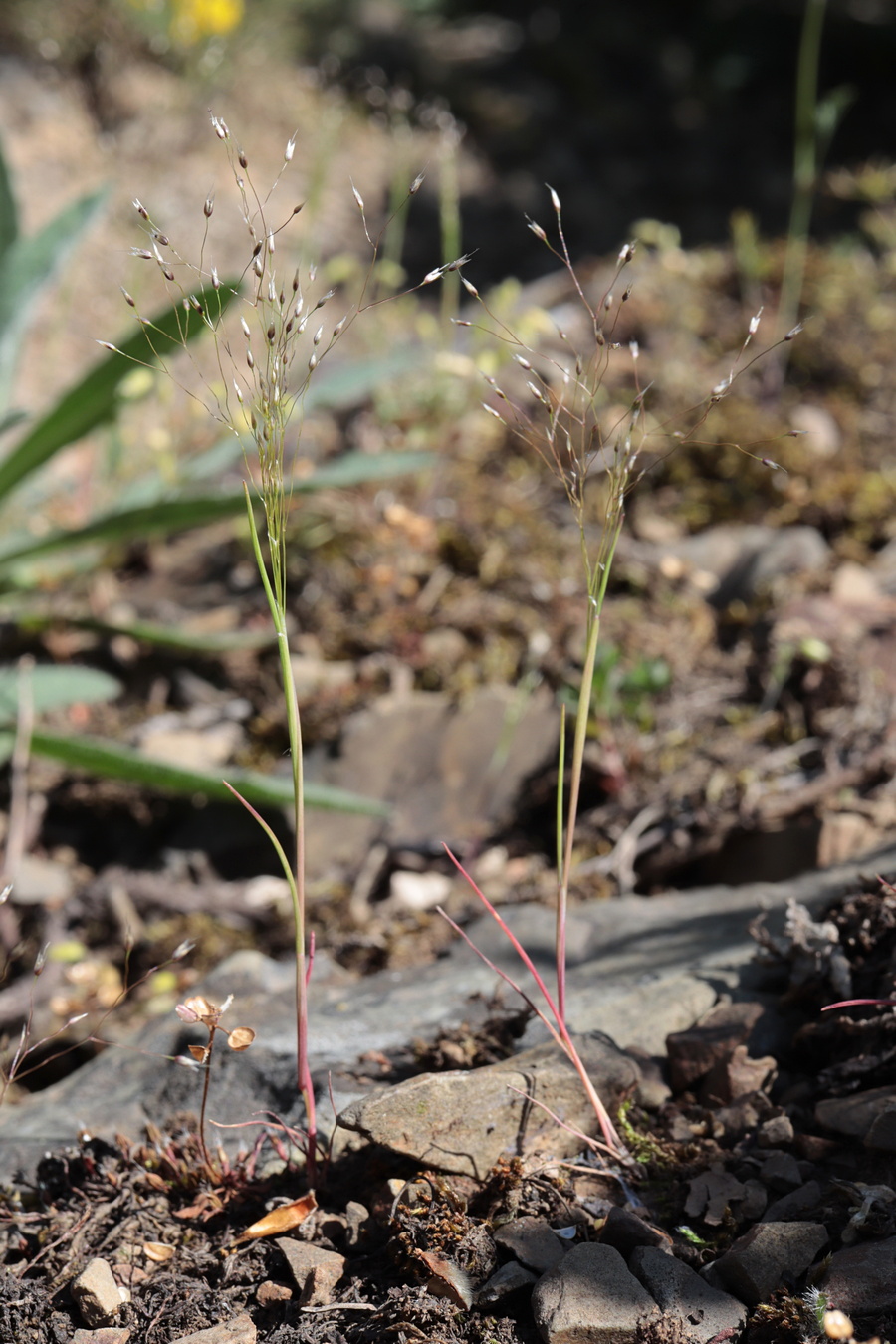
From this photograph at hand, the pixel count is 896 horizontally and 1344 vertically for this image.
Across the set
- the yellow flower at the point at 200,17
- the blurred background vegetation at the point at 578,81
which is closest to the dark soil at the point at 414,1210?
the yellow flower at the point at 200,17

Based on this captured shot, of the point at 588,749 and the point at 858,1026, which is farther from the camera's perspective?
the point at 588,749

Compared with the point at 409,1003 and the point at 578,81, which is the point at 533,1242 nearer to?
the point at 409,1003

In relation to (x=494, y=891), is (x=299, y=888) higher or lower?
higher

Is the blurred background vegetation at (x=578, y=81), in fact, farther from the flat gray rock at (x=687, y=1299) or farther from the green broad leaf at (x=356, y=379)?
the flat gray rock at (x=687, y=1299)

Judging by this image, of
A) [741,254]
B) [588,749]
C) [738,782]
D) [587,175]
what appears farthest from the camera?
[587,175]

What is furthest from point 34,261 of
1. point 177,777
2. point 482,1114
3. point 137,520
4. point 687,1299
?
point 687,1299

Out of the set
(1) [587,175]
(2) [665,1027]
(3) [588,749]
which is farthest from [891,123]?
(2) [665,1027]

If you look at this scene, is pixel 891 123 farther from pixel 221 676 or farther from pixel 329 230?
pixel 221 676
